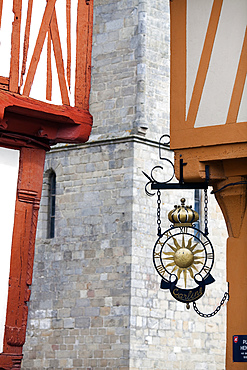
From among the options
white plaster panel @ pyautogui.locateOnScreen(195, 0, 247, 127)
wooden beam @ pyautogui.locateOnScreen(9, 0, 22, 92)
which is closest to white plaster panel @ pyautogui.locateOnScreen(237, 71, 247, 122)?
white plaster panel @ pyautogui.locateOnScreen(195, 0, 247, 127)

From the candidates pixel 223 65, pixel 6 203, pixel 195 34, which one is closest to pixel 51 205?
pixel 6 203

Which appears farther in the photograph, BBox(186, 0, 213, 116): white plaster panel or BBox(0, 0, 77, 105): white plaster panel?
BBox(186, 0, 213, 116): white plaster panel

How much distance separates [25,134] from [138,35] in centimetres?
770

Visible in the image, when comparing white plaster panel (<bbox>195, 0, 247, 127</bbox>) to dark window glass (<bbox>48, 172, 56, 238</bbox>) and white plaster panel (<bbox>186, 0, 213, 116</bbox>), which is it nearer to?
white plaster panel (<bbox>186, 0, 213, 116</bbox>)

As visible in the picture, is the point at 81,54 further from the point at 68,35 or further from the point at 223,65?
the point at 223,65

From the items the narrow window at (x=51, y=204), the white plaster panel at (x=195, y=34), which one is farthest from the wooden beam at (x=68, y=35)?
the narrow window at (x=51, y=204)

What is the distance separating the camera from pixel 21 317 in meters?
9.52

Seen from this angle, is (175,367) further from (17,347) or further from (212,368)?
(17,347)

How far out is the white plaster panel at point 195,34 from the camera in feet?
32.2

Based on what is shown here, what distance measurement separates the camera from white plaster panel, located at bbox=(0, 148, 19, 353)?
9.55 meters

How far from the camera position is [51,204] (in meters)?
17.9

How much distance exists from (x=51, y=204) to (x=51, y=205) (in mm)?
→ 24

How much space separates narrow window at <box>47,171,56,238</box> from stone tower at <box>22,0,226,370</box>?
0.27 ft

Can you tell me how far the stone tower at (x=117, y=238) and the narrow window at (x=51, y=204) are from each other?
0.27 feet
